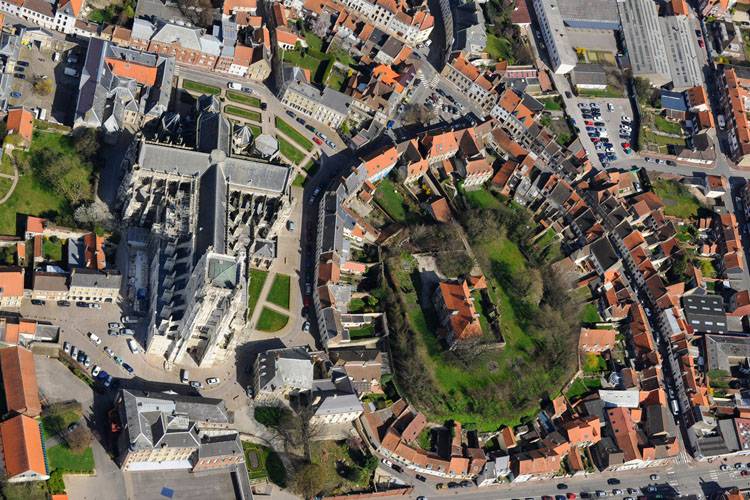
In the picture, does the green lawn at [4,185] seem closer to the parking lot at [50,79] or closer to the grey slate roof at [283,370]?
the parking lot at [50,79]

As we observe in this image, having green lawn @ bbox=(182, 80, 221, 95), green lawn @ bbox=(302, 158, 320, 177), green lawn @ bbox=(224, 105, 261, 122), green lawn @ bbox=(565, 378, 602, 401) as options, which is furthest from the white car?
green lawn @ bbox=(565, 378, 602, 401)

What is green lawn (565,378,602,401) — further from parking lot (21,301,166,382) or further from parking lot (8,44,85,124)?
parking lot (8,44,85,124)

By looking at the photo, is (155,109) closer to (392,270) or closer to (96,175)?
(96,175)

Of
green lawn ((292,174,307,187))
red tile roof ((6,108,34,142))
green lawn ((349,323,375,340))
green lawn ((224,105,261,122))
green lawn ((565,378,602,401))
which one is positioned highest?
green lawn ((224,105,261,122))

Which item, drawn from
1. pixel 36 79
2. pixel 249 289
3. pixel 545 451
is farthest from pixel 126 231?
pixel 545 451

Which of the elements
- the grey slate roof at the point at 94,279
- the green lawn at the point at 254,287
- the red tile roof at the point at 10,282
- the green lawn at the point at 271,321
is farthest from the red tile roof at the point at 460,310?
the red tile roof at the point at 10,282

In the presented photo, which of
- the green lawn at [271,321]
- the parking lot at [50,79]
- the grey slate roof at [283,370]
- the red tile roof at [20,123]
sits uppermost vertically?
the parking lot at [50,79]

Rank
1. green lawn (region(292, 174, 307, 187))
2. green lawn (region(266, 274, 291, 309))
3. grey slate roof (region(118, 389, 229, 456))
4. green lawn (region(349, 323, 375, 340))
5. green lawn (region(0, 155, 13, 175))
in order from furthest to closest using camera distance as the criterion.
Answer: green lawn (region(292, 174, 307, 187)) < green lawn (region(349, 323, 375, 340)) < green lawn (region(266, 274, 291, 309)) < green lawn (region(0, 155, 13, 175)) < grey slate roof (region(118, 389, 229, 456))
